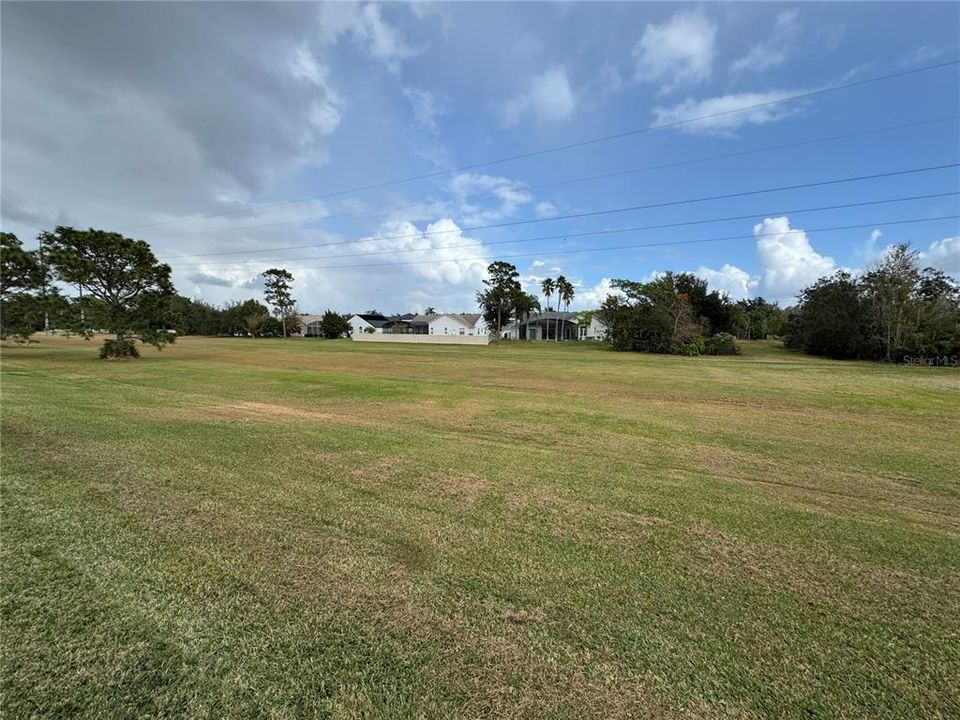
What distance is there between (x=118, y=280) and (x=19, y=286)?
5.25 meters

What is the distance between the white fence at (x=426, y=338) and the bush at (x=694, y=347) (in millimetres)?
28784

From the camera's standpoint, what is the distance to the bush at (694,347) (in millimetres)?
39969

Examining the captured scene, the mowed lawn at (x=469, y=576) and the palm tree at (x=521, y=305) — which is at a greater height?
the palm tree at (x=521, y=305)

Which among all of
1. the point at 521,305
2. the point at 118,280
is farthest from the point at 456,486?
the point at 521,305

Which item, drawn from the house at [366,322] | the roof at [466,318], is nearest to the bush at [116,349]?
the roof at [466,318]

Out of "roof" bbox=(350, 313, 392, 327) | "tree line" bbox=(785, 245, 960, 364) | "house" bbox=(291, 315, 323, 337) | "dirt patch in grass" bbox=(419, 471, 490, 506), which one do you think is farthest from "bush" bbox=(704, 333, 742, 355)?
"house" bbox=(291, 315, 323, 337)

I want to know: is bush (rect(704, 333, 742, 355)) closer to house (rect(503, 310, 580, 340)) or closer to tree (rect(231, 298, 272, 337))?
house (rect(503, 310, 580, 340))

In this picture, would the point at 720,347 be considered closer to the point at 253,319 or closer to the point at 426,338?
the point at 426,338

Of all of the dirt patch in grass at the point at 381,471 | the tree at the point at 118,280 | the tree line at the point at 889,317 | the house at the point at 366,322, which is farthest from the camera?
the house at the point at 366,322

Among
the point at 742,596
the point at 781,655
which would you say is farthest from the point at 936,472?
the point at 781,655

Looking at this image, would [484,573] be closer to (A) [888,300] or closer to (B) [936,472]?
(B) [936,472]

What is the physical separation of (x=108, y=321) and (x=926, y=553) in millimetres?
30374

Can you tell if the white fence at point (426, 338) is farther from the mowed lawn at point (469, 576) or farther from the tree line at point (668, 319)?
the mowed lawn at point (469, 576)

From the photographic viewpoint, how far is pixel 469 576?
3254 millimetres
